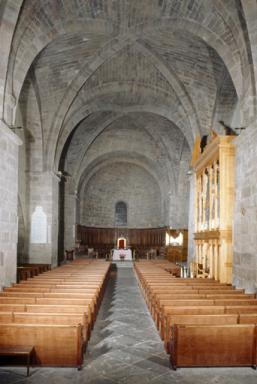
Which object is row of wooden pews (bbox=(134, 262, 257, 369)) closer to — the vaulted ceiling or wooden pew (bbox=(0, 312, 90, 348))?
wooden pew (bbox=(0, 312, 90, 348))

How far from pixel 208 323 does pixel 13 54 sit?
8.24m

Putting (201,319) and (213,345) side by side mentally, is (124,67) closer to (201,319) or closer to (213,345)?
(201,319)

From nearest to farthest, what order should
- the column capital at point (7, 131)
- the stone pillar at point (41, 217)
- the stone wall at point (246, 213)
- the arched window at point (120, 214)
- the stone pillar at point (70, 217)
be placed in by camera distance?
1. the stone wall at point (246, 213)
2. the column capital at point (7, 131)
3. the stone pillar at point (41, 217)
4. the stone pillar at point (70, 217)
5. the arched window at point (120, 214)

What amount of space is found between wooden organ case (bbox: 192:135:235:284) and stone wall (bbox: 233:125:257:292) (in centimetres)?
73

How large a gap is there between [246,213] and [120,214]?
Answer: 2126 cm

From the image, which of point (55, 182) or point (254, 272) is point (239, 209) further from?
point (55, 182)

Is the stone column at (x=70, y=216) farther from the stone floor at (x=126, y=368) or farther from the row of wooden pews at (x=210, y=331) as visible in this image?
the row of wooden pews at (x=210, y=331)

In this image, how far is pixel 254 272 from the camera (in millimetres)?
8328

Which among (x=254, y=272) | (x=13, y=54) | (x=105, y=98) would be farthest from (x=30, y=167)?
(x=254, y=272)

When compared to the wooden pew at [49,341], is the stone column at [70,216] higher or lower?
higher

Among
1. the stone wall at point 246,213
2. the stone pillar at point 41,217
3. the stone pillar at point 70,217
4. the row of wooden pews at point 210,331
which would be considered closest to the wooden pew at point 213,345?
the row of wooden pews at point 210,331

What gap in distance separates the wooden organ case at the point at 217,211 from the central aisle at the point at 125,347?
8.73ft

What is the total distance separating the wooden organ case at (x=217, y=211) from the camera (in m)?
10.6

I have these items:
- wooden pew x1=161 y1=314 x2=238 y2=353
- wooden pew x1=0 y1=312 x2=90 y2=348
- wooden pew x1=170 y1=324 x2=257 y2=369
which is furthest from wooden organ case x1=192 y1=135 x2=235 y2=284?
wooden pew x1=0 y1=312 x2=90 y2=348
